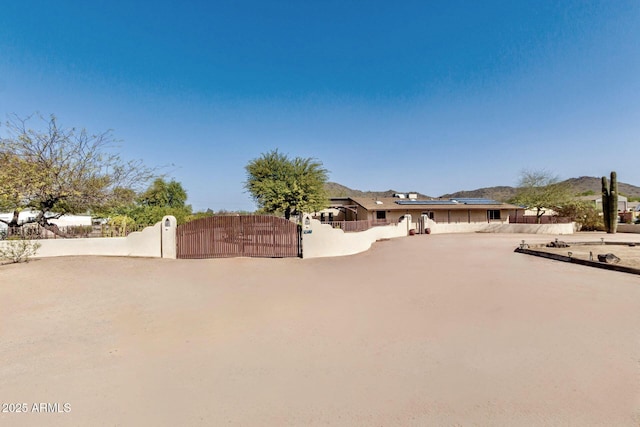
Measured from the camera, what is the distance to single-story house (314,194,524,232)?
36062mm

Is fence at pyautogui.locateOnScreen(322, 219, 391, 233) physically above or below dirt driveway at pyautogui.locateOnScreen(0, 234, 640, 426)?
above

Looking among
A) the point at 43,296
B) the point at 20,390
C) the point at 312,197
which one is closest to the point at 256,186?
the point at 312,197

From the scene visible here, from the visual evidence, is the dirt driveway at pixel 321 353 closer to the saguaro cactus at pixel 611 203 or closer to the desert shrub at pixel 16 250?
the desert shrub at pixel 16 250

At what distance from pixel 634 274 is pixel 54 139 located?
2560 centimetres

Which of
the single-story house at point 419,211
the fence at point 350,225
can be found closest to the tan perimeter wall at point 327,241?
the fence at point 350,225

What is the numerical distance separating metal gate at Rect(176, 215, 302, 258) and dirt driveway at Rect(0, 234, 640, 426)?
482 cm

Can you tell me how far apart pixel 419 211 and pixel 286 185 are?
16932mm

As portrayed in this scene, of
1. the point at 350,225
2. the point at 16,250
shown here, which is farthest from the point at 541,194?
the point at 16,250

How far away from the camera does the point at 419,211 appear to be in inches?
1441

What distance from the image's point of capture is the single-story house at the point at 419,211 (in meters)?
36.1

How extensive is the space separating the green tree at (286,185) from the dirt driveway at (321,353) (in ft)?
64.6

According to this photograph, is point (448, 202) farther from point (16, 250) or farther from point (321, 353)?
point (16, 250)

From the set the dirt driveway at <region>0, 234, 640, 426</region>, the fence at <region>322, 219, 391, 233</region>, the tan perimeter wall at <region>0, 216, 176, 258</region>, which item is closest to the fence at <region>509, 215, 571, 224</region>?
the fence at <region>322, 219, 391, 233</region>

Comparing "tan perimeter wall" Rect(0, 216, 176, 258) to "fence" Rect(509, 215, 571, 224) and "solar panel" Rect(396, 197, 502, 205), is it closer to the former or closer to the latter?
"solar panel" Rect(396, 197, 502, 205)
